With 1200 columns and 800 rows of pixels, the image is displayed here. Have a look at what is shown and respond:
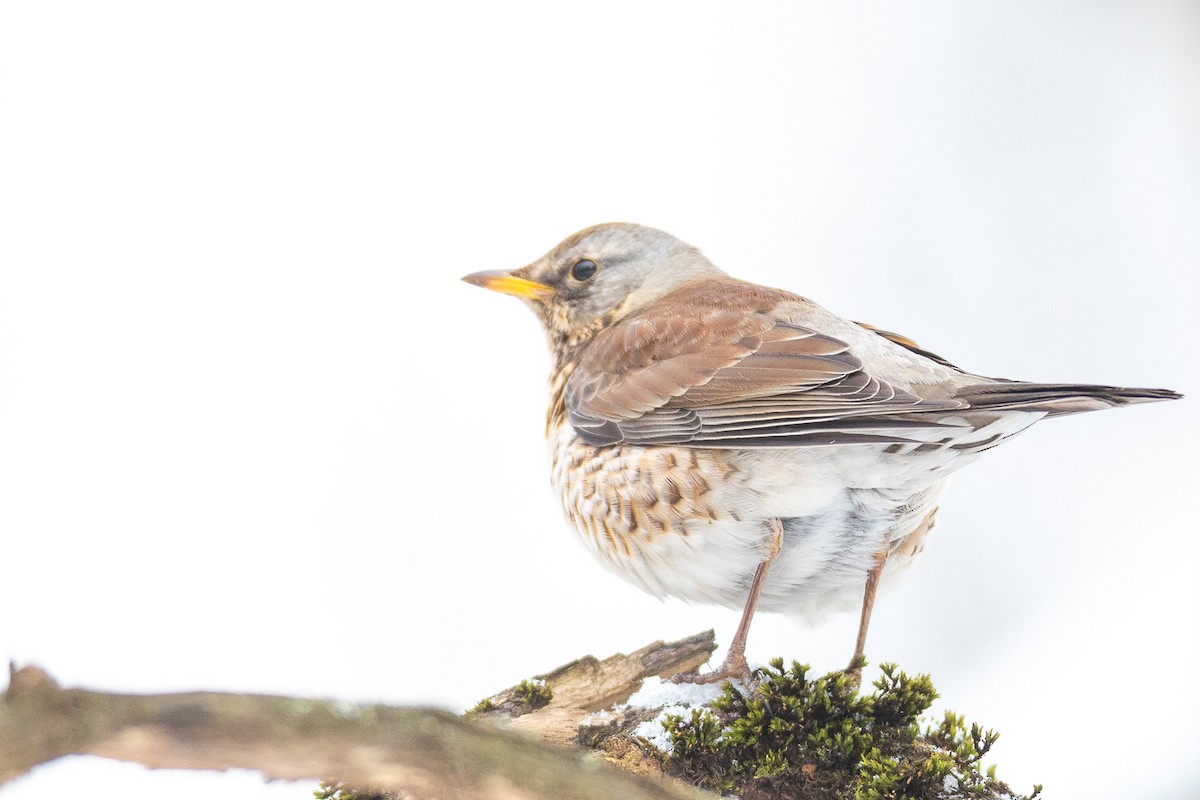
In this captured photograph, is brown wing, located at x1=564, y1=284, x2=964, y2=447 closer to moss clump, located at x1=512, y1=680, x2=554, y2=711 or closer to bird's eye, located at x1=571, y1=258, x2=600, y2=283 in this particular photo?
bird's eye, located at x1=571, y1=258, x2=600, y2=283

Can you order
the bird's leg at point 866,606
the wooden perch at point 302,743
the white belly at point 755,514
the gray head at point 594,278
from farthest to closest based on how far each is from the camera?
the gray head at point 594,278 → the bird's leg at point 866,606 → the white belly at point 755,514 → the wooden perch at point 302,743

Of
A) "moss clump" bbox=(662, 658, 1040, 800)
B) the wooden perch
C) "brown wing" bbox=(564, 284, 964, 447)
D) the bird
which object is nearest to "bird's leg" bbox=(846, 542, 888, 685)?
the bird

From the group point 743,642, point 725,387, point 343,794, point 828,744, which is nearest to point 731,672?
point 743,642

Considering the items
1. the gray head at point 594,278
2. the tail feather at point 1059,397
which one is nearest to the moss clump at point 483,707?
the gray head at point 594,278

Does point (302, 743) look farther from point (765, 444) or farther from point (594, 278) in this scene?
point (594, 278)

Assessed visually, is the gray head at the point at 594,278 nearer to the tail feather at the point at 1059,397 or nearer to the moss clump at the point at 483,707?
the moss clump at the point at 483,707

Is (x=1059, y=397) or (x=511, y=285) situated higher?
(x=511, y=285)
